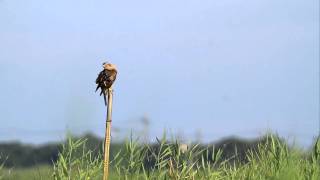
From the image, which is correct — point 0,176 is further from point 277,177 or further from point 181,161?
point 277,177

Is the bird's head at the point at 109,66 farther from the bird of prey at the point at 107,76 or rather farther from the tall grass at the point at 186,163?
the tall grass at the point at 186,163

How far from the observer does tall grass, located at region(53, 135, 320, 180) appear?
8.10 meters

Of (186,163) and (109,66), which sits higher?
(109,66)

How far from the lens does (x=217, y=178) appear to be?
28.7 ft

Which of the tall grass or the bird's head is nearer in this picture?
the bird's head

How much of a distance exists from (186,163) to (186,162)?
1 centimetres

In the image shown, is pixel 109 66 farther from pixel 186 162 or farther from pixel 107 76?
pixel 186 162

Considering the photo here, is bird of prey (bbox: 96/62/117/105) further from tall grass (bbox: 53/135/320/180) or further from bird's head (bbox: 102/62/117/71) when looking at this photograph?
tall grass (bbox: 53/135/320/180)

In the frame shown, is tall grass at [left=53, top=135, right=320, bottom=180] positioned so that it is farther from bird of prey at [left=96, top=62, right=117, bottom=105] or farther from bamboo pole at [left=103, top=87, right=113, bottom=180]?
bird of prey at [left=96, top=62, right=117, bottom=105]

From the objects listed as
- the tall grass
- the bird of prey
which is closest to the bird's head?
the bird of prey

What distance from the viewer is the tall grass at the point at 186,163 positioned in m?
8.10

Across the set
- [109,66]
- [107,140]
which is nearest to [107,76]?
[109,66]

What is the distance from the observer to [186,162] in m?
8.48

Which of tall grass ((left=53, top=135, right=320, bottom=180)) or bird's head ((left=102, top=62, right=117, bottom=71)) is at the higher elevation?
bird's head ((left=102, top=62, right=117, bottom=71))
